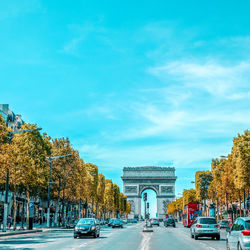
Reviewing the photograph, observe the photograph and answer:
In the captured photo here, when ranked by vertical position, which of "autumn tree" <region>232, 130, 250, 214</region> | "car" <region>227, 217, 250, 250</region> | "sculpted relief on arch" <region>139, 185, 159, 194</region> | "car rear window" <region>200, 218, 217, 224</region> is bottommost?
"car" <region>227, 217, 250, 250</region>

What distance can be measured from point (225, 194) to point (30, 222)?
1341 inches

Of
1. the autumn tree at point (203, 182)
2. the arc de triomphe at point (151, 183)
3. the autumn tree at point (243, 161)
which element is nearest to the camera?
the autumn tree at point (243, 161)

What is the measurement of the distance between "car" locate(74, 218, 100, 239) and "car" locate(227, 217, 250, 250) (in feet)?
61.2

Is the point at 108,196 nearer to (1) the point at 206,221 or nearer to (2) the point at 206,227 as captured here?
(2) the point at 206,227

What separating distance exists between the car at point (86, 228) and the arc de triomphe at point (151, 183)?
145 meters

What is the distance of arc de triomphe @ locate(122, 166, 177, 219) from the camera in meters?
183

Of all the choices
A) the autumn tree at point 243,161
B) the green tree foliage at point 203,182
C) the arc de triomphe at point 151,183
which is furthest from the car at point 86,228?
the arc de triomphe at point 151,183

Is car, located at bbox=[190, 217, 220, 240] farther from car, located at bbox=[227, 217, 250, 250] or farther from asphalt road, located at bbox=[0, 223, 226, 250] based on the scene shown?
car, located at bbox=[227, 217, 250, 250]

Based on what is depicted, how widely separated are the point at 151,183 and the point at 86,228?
5812 inches

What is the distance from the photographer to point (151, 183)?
601ft

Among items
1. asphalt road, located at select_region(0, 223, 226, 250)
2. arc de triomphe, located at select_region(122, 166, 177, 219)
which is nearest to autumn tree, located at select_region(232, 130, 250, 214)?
asphalt road, located at select_region(0, 223, 226, 250)

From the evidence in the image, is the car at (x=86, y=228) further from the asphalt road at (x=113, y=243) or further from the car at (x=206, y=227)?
the car at (x=206, y=227)

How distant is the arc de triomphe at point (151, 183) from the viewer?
18288cm

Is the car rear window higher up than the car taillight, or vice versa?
the car rear window
